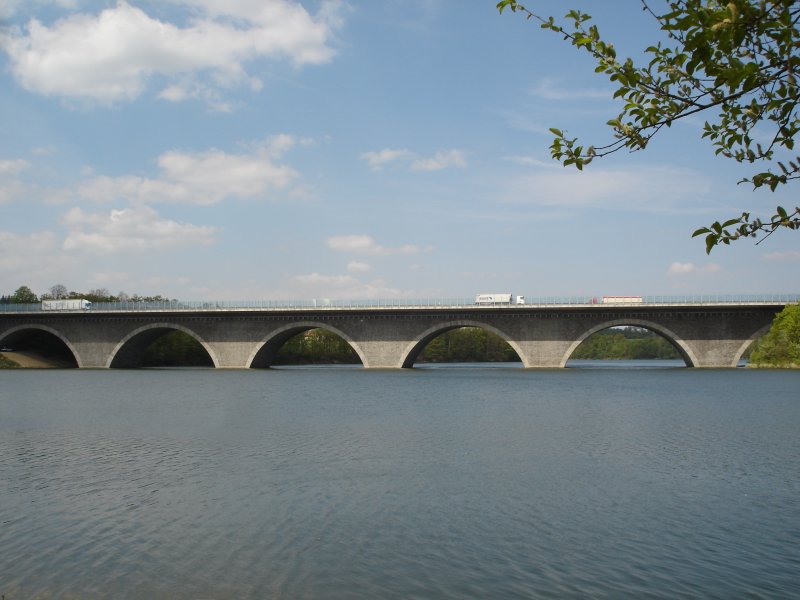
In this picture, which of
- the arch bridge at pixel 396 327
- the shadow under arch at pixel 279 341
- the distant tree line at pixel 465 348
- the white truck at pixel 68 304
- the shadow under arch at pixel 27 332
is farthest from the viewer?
the distant tree line at pixel 465 348

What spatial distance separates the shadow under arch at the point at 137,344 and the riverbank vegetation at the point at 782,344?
5801 centimetres

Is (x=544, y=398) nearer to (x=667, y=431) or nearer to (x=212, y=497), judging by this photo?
(x=667, y=431)

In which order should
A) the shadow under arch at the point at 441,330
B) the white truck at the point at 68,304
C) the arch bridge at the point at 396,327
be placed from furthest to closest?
1. the white truck at the point at 68,304
2. the shadow under arch at the point at 441,330
3. the arch bridge at the point at 396,327

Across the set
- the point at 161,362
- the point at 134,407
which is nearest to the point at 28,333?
the point at 161,362

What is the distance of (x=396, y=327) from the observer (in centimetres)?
7544

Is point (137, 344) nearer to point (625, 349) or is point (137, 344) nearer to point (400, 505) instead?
point (400, 505)

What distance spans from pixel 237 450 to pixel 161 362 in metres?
83.0

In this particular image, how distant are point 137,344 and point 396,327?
1317 inches

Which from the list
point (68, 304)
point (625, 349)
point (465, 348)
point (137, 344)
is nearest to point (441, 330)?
point (137, 344)

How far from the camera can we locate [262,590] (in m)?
10.9

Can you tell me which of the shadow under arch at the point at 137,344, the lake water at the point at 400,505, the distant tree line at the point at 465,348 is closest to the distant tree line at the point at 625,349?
the distant tree line at the point at 465,348

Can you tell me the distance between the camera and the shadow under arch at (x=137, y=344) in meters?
79.6

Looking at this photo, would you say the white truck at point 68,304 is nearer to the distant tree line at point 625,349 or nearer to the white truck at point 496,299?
the white truck at point 496,299

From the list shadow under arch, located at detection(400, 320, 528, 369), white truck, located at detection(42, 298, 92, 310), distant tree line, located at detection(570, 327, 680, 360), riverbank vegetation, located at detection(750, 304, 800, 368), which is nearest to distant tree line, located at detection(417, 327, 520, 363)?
distant tree line, located at detection(570, 327, 680, 360)
